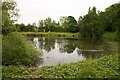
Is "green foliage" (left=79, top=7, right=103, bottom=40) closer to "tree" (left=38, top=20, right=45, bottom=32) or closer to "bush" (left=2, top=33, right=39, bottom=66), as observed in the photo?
"tree" (left=38, top=20, right=45, bottom=32)

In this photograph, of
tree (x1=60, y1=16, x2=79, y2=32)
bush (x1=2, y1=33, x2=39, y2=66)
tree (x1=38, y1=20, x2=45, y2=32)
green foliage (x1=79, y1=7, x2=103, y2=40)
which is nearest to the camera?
bush (x1=2, y1=33, x2=39, y2=66)


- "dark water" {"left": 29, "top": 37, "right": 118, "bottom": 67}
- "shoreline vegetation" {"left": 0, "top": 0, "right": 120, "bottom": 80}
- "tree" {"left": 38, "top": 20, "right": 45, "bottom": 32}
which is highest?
"tree" {"left": 38, "top": 20, "right": 45, "bottom": 32}

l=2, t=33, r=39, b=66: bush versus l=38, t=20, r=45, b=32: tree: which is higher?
l=38, t=20, r=45, b=32: tree

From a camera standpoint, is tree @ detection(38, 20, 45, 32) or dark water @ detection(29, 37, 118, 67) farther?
tree @ detection(38, 20, 45, 32)

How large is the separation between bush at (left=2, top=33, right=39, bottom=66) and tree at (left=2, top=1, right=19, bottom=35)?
329 millimetres

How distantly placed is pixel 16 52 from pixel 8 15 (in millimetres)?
1893

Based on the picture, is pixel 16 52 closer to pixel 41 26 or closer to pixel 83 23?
pixel 83 23

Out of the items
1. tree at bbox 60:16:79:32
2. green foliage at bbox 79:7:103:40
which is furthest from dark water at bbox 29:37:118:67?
tree at bbox 60:16:79:32

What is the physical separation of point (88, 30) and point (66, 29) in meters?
14.6

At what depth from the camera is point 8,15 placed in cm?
1144

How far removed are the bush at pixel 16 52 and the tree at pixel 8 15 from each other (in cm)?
33

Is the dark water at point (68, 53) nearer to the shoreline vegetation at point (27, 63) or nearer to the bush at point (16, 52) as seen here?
the bush at point (16, 52)

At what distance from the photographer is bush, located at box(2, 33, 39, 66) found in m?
10.3

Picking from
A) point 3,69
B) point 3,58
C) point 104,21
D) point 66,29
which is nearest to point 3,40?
point 3,58
